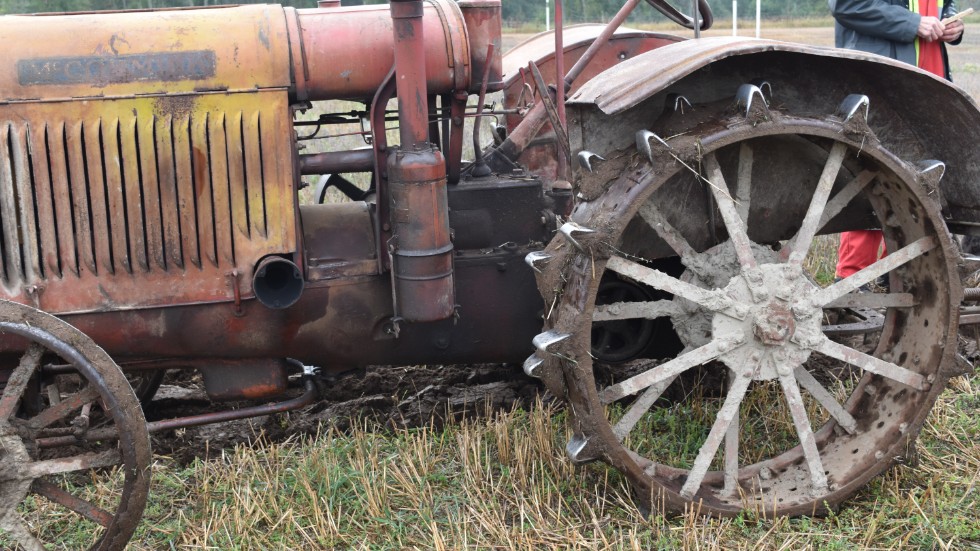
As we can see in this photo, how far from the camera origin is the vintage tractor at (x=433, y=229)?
2717 mm

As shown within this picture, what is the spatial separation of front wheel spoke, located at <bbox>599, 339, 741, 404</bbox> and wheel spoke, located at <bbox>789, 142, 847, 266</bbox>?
327mm

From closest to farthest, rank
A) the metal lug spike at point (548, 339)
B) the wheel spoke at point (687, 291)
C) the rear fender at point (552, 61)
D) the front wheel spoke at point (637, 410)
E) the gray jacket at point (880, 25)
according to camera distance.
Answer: the metal lug spike at point (548, 339) < the wheel spoke at point (687, 291) < the front wheel spoke at point (637, 410) < the rear fender at point (552, 61) < the gray jacket at point (880, 25)

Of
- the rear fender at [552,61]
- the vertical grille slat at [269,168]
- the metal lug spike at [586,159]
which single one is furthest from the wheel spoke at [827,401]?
the vertical grille slat at [269,168]

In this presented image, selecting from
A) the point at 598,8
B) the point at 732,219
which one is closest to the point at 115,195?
the point at 732,219

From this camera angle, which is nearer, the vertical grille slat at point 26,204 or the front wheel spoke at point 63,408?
the front wheel spoke at point 63,408

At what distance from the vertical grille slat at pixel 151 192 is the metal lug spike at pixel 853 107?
6.53 feet

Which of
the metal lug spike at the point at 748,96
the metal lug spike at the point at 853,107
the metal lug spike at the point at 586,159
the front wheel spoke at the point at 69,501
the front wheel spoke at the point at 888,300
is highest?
the metal lug spike at the point at 748,96

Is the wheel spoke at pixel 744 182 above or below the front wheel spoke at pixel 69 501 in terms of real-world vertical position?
above

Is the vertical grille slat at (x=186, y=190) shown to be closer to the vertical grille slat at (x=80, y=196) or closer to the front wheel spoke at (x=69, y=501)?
the vertical grille slat at (x=80, y=196)

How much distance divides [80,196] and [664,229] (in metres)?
1.75

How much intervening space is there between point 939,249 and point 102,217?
2481mm

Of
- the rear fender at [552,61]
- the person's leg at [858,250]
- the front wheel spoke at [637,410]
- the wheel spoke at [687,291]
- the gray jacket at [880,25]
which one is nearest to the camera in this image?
the wheel spoke at [687,291]

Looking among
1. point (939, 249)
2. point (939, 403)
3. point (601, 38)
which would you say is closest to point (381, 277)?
point (601, 38)

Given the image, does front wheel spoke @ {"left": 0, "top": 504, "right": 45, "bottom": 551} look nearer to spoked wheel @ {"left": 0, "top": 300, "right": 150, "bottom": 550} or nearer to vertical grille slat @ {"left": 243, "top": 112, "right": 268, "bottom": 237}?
spoked wheel @ {"left": 0, "top": 300, "right": 150, "bottom": 550}
